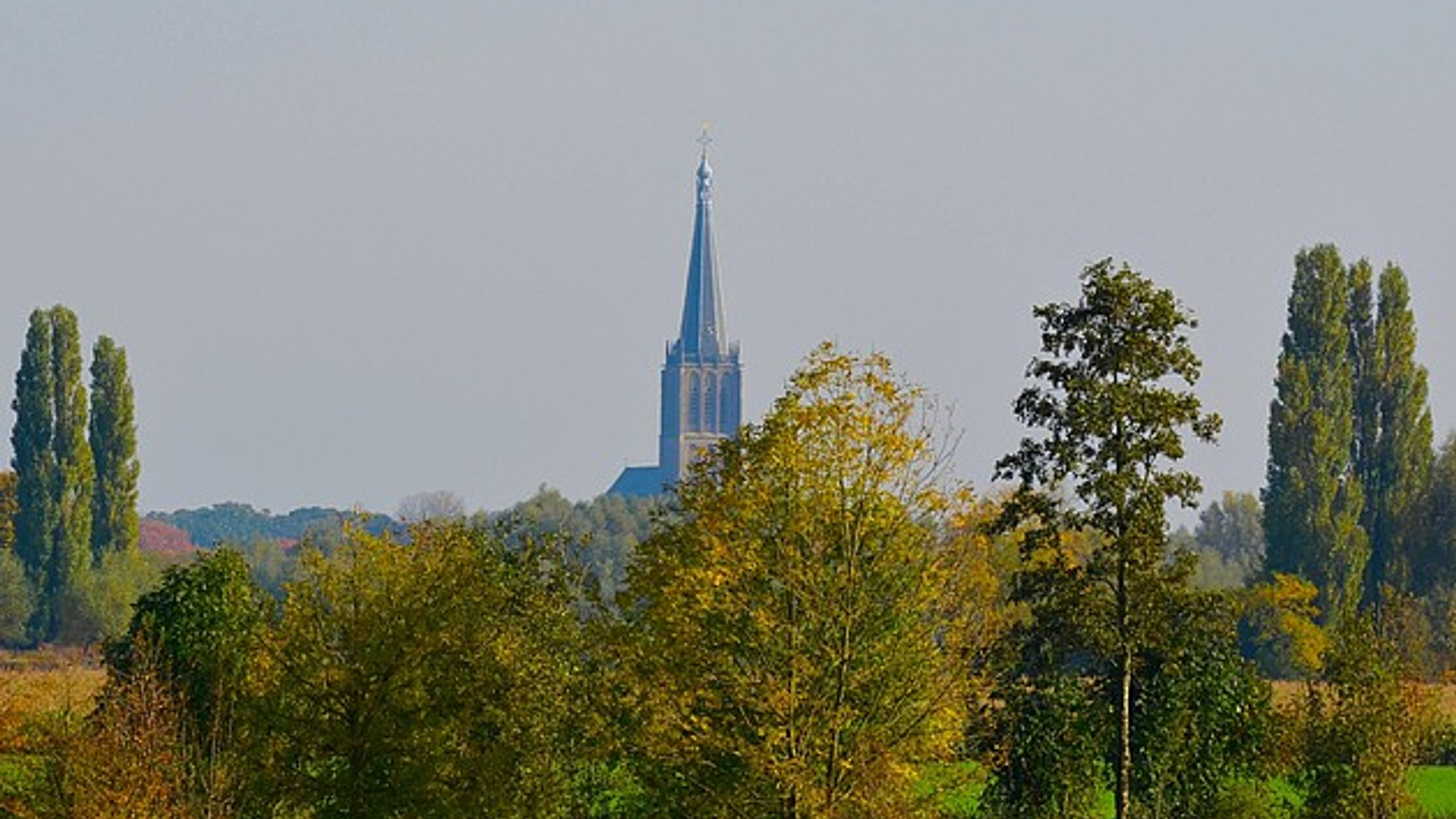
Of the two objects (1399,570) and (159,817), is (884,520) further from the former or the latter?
(1399,570)

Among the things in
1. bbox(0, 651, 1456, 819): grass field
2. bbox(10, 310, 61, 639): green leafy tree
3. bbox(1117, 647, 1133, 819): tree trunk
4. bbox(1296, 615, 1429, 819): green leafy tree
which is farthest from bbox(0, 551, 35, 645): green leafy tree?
bbox(1117, 647, 1133, 819): tree trunk

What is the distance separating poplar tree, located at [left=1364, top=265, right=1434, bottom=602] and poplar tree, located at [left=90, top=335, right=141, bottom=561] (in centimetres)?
5862

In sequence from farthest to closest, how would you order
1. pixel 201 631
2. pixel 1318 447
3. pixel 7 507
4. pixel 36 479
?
1. pixel 7 507
2. pixel 36 479
3. pixel 1318 447
4. pixel 201 631

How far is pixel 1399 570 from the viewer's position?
10231cm

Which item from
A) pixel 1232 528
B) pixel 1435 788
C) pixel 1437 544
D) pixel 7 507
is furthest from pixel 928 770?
pixel 1232 528

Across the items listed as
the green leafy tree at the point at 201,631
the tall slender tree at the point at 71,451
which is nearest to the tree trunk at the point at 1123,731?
the green leafy tree at the point at 201,631

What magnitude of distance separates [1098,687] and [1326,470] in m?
56.3

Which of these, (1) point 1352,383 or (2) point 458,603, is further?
(1) point 1352,383

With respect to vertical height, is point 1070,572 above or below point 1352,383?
below

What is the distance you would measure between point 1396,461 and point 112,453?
198ft

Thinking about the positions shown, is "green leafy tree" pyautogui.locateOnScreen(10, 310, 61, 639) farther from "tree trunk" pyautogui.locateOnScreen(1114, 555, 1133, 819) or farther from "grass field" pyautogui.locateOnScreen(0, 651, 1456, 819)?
"tree trunk" pyautogui.locateOnScreen(1114, 555, 1133, 819)

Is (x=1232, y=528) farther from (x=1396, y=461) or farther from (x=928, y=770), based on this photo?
(x=928, y=770)

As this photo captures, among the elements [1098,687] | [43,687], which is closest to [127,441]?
[43,687]

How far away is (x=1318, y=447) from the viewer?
101m
